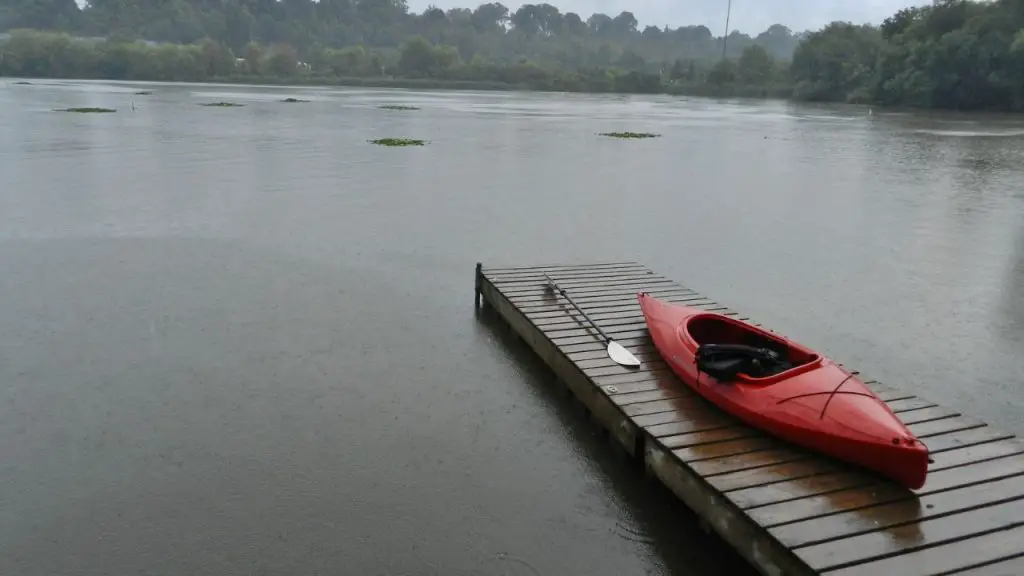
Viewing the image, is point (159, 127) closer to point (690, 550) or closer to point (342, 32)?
point (690, 550)

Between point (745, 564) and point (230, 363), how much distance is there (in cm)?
520

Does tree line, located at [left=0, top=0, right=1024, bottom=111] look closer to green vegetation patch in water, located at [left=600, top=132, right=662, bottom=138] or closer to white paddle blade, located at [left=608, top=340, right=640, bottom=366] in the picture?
green vegetation patch in water, located at [left=600, top=132, right=662, bottom=138]

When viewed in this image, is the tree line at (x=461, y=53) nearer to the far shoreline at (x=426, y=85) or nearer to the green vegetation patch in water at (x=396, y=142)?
the far shoreline at (x=426, y=85)

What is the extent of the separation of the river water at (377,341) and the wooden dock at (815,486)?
1.48ft

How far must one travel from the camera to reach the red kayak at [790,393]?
492cm

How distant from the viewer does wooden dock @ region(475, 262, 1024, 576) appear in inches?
172

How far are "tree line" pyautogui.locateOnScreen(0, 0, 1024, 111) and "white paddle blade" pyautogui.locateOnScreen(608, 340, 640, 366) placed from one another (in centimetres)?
6285

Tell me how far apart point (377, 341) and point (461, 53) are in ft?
546

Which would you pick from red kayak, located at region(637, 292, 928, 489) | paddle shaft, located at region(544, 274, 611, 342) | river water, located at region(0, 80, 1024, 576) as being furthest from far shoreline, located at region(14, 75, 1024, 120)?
red kayak, located at region(637, 292, 928, 489)

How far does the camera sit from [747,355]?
6145mm

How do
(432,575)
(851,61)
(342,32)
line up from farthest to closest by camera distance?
(342,32), (851,61), (432,575)

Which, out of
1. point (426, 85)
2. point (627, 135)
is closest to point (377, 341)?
point (627, 135)

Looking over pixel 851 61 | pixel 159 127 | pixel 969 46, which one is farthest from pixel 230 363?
pixel 851 61

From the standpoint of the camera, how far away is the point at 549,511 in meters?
5.68
